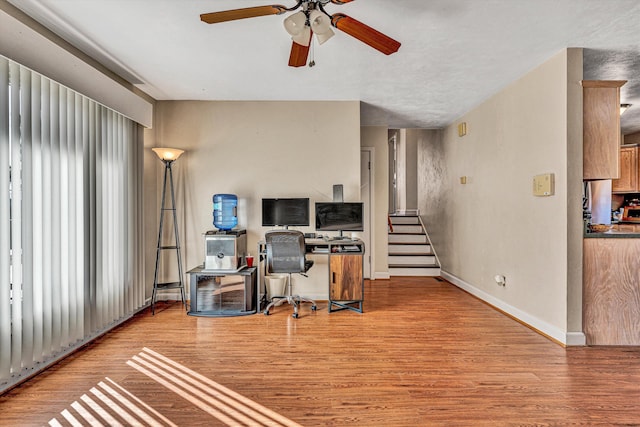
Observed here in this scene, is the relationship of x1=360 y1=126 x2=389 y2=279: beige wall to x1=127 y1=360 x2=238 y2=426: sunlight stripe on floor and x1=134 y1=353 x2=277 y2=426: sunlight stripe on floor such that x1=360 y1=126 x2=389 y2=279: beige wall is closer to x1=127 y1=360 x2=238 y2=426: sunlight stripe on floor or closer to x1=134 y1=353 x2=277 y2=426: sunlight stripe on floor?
x1=134 y1=353 x2=277 y2=426: sunlight stripe on floor

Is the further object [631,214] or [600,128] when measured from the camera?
[631,214]

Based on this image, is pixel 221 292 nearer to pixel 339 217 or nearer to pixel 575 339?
pixel 339 217

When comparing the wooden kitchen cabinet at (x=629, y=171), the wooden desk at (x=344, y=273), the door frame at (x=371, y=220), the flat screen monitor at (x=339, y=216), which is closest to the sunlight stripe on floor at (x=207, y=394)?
the wooden desk at (x=344, y=273)

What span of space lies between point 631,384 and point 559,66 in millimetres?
2582

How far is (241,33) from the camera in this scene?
2510 mm

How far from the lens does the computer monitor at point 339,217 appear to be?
396 cm

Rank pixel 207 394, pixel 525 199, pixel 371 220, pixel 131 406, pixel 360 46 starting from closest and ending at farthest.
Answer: pixel 131 406, pixel 207 394, pixel 360 46, pixel 525 199, pixel 371 220

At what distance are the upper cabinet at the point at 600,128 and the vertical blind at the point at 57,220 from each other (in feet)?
14.5

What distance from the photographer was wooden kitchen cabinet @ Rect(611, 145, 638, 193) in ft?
17.6

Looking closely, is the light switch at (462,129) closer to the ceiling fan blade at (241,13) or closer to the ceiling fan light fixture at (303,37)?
the ceiling fan light fixture at (303,37)

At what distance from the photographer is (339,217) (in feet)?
13.0

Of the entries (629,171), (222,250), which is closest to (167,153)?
(222,250)

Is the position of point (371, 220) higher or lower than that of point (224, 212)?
lower

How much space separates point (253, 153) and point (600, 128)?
3.64 m
